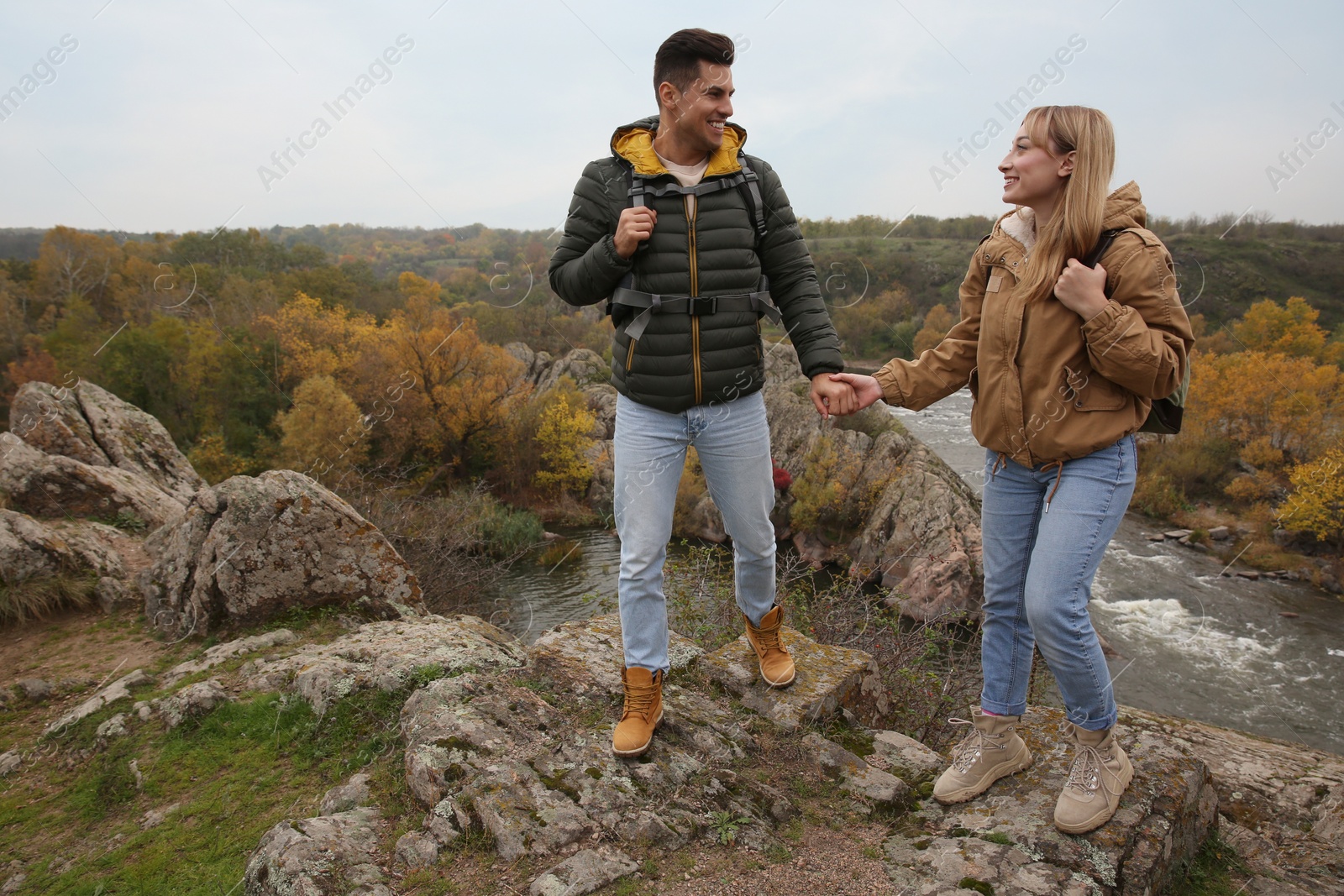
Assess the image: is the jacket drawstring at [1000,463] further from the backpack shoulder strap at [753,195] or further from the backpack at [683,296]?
the backpack shoulder strap at [753,195]

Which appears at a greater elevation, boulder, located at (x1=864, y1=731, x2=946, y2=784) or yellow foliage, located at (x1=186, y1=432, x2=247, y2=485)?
boulder, located at (x1=864, y1=731, x2=946, y2=784)

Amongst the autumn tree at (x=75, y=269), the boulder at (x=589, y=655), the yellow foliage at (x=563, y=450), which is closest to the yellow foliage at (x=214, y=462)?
the yellow foliage at (x=563, y=450)

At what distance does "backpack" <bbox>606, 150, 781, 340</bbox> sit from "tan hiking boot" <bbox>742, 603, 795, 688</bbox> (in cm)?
161

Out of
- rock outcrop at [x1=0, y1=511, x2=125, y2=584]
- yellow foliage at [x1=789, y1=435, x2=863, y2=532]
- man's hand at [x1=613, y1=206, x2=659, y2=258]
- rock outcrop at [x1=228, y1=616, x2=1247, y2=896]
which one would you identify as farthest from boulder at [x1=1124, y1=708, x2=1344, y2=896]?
yellow foliage at [x1=789, y1=435, x2=863, y2=532]

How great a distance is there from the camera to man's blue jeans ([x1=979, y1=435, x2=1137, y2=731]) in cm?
242

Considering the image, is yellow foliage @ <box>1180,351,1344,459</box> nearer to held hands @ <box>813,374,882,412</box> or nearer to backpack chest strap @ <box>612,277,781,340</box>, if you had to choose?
held hands @ <box>813,374,882,412</box>

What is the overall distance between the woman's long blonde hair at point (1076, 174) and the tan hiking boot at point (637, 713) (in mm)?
2231

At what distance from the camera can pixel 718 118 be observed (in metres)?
2.87

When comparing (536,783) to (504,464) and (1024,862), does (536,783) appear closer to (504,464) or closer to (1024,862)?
(1024,862)

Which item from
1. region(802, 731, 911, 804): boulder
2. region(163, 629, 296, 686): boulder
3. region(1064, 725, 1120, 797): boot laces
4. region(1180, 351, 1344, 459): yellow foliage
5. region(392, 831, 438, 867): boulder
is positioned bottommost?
region(1180, 351, 1344, 459): yellow foliage

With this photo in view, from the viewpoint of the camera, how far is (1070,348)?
7.88 feet

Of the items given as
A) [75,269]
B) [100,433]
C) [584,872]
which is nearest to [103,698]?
[584,872]

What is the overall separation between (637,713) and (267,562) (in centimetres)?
379

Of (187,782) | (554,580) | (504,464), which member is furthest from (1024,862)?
(504,464)
